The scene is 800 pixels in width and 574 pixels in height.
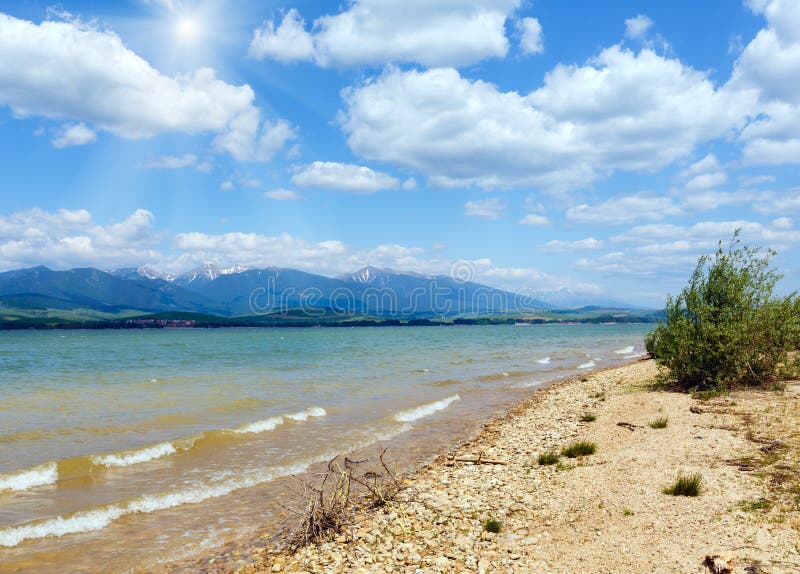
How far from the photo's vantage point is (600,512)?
1168 cm

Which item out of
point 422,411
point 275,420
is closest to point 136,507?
point 275,420

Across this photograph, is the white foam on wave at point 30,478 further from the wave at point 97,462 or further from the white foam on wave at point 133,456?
the white foam on wave at point 133,456

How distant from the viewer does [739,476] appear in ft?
41.6

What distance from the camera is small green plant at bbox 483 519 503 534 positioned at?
11.4 m

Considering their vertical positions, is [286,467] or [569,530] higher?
[569,530]

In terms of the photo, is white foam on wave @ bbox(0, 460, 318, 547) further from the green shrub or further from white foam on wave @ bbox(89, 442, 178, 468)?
the green shrub

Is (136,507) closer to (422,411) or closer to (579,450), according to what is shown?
(579,450)

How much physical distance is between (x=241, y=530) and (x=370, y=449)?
9298mm

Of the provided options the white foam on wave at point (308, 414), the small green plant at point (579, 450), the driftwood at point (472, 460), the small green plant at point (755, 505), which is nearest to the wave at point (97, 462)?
the white foam on wave at point (308, 414)

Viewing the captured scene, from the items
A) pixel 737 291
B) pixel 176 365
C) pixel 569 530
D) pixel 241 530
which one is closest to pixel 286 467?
pixel 241 530

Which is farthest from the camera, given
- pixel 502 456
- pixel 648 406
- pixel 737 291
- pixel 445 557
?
pixel 737 291

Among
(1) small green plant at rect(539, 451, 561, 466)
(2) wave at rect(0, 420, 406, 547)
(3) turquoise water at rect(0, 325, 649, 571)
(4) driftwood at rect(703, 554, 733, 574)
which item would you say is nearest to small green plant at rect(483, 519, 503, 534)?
(4) driftwood at rect(703, 554, 733, 574)

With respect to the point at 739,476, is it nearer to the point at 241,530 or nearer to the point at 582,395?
the point at 241,530

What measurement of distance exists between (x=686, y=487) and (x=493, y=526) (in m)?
5.03
